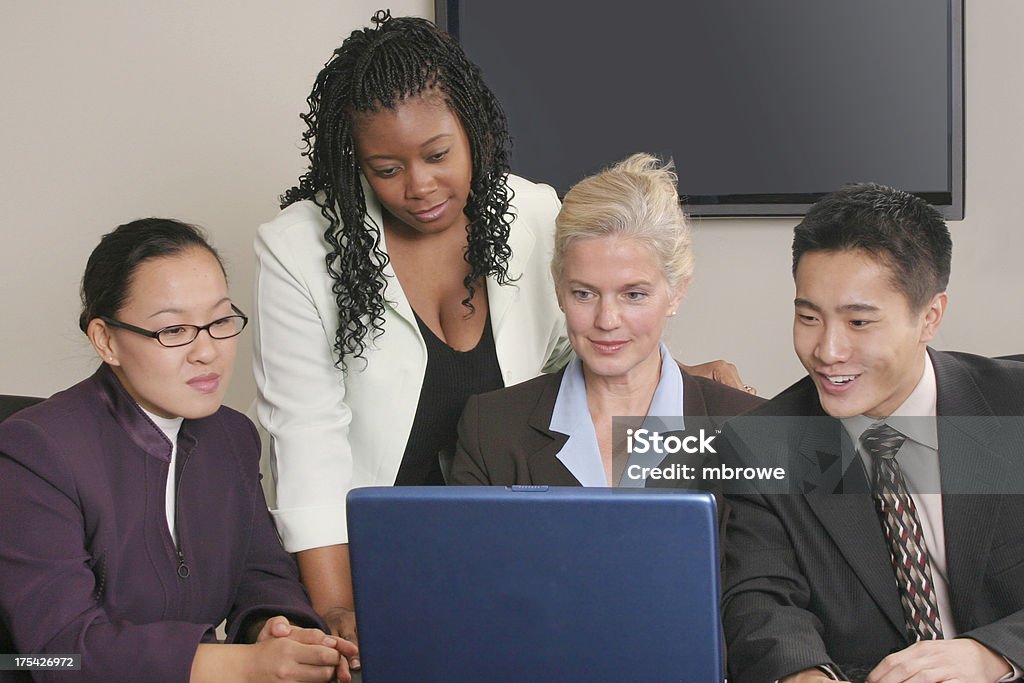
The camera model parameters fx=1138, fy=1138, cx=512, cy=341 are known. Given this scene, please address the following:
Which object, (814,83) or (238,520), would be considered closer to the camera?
(238,520)

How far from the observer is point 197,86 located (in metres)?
2.82

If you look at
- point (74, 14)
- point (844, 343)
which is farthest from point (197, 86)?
point (844, 343)

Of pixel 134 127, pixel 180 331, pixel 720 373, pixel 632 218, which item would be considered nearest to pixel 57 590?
pixel 180 331

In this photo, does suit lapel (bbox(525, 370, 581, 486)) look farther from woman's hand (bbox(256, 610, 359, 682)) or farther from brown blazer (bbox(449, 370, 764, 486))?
woman's hand (bbox(256, 610, 359, 682))

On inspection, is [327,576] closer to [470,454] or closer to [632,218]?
[470,454]

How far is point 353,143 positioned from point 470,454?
0.53 metres

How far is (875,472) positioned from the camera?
1.39m

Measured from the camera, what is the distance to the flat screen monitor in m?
2.40

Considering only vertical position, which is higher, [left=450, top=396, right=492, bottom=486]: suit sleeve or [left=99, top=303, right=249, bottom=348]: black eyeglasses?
[left=99, top=303, right=249, bottom=348]: black eyeglasses

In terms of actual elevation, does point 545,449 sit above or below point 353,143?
below

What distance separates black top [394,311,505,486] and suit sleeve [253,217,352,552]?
0.12 meters

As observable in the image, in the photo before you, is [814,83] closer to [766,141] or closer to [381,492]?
[766,141]

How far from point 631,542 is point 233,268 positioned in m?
2.07

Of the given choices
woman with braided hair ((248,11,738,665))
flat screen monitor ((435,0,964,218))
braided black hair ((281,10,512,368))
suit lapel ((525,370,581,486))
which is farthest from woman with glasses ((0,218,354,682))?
flat screen monitor ((435,0,964,218))
